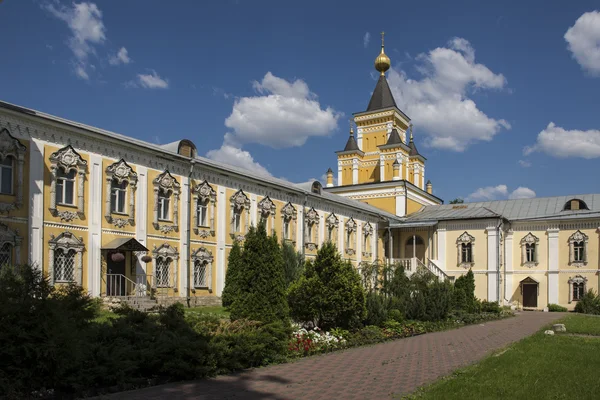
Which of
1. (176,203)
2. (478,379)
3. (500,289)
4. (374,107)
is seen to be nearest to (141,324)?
(478,379)

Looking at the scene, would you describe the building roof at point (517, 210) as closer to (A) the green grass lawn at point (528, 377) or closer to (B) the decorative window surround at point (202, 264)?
(B) the decorative window surround at point (202, 264)

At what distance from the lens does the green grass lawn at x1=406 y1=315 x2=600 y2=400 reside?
7.97 m

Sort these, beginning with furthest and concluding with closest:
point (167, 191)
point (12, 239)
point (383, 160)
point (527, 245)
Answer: point (383, 160), point (527, 245), point (167, 191), point (12, 239)

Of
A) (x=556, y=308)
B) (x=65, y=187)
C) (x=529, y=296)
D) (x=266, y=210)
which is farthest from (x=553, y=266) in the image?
(x=65, y=187)

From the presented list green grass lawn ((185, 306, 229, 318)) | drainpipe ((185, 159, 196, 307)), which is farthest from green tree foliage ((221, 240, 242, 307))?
drainpipe ((185, 159, 196, 307))

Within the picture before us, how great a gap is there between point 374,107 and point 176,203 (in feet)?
92.8

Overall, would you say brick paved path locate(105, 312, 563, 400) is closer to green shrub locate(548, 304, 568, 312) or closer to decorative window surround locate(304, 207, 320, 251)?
decorative window surround locate(304, 207, 320, 251)

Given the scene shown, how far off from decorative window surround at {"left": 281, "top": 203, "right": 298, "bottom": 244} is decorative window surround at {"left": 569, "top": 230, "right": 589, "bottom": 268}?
1791cm

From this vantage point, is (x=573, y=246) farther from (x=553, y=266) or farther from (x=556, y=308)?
(x=556, y=308)

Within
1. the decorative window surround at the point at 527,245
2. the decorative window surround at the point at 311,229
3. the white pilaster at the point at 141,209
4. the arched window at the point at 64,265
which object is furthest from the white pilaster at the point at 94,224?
the decorative window surround at the point at 527,245

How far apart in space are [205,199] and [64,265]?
724 cm

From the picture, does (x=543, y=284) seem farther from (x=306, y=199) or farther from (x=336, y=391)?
(x=336, y=391)

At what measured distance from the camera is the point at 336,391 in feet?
27.3

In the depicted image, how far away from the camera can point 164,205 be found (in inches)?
900
